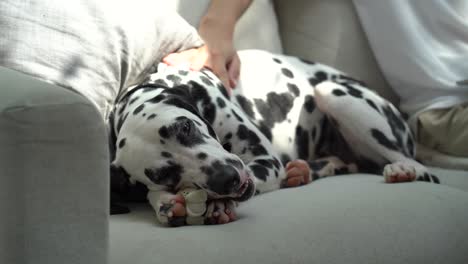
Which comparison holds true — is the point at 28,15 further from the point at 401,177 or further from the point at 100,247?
the point at 401,177

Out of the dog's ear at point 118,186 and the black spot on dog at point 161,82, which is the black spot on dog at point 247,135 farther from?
the dog's ear at point 118,186

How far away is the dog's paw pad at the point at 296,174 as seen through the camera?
171cm

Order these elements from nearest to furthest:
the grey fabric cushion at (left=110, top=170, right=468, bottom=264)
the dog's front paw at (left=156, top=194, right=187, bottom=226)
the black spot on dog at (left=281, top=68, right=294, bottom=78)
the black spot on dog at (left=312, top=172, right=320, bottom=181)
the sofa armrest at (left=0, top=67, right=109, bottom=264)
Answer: the sofa armrest at (left=0, top=67, right=109, bottom=264)
the grey fabric cushion at (left=110, top=170, right=468, bottom=264)
the dog's front paw at (left=156, top=194, right=187, bottom=226)
the black spot on dog at (left=312, top=172, right=320, bottom=181)
the black spot on dog at (left=281, top=68, right=294, bottom=78)

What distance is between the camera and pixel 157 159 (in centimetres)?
143

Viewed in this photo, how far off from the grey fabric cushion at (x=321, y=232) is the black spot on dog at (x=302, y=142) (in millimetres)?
568

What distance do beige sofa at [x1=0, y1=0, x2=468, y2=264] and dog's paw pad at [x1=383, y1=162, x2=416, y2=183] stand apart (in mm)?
50

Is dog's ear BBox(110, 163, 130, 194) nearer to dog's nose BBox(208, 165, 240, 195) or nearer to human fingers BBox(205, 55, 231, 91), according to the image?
dog's nose BBox(208, 165, 240, 195)

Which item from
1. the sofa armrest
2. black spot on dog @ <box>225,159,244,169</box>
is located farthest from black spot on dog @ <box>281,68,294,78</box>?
the sofa armrest

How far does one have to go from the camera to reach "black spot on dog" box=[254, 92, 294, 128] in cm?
198

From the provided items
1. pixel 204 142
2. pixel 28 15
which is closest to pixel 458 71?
pixel 204 142

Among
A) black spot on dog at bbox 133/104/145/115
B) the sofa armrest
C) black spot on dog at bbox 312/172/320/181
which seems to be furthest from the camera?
black spot on dog at bbox 312/172/320/181

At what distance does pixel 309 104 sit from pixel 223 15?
0.39 metres

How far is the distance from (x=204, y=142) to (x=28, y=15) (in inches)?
21.1

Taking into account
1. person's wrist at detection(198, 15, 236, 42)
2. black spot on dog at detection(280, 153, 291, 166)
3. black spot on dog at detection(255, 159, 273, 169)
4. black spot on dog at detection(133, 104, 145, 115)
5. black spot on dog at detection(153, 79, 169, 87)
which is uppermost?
person's wrist at detection(198, 15, 236, 42)
